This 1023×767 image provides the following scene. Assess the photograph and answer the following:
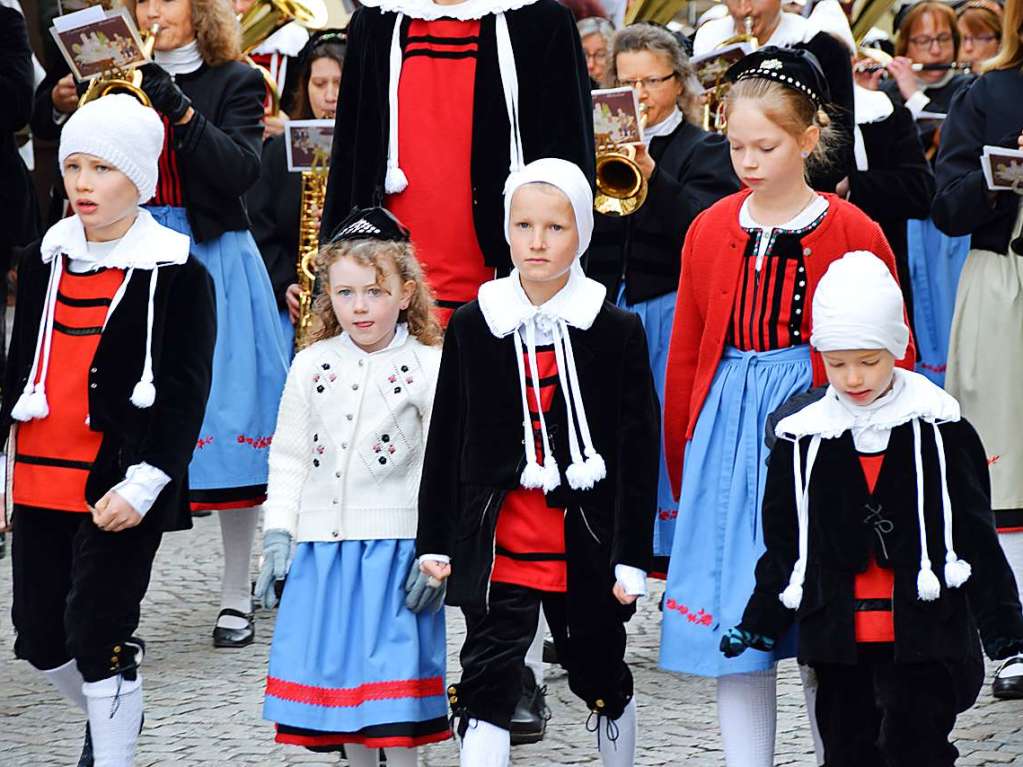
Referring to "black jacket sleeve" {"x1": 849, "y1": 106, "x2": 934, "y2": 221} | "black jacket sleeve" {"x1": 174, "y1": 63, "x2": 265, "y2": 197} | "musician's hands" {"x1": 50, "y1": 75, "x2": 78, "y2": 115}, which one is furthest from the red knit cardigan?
"musician's hands" {"x1": 50, "y1": 75, "x2": 78, "y2": 115}

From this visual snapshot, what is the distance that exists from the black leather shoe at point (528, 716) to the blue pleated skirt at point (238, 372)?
1.52m

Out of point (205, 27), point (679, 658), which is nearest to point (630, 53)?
point (205, 27)

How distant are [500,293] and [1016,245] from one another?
218cm

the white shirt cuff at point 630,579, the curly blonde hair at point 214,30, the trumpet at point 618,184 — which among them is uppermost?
the curly blonde hair at point 214,30

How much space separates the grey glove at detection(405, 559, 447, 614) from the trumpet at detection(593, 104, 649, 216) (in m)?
1.84

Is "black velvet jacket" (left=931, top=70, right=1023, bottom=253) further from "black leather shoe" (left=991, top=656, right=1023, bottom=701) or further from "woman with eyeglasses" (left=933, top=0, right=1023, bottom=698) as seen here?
"black leather shoe" (left=991, top=656, right=1023, bottom=701)

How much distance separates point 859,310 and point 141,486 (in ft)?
6.05

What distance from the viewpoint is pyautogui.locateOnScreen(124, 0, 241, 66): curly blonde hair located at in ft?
21.7

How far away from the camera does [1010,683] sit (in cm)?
572

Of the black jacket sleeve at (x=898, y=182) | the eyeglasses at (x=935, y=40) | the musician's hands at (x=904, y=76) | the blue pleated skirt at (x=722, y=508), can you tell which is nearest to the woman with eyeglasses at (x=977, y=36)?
the eyeglasses at (x=935, y=40)

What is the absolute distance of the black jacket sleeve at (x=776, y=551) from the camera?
4.22 m

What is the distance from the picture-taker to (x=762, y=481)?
4.58 metres

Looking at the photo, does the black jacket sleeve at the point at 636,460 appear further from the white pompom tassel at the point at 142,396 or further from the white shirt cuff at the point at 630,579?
the white pompom tassel at the point at 142,396

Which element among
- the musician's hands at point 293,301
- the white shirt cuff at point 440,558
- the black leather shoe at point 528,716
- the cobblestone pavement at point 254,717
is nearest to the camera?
the white shirt cuff at point 440,558
